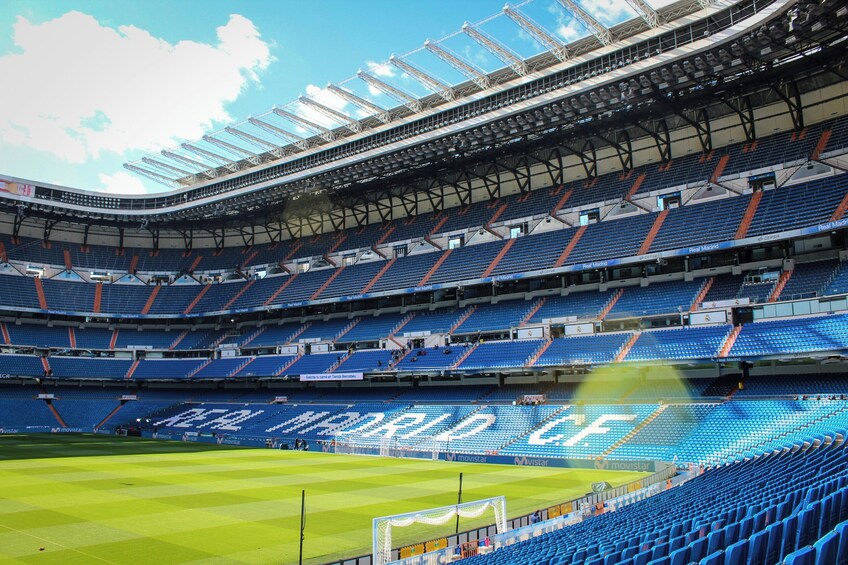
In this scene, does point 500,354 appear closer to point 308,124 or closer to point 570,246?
point 570,246

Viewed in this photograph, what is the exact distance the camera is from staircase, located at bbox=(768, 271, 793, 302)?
37.8 metres

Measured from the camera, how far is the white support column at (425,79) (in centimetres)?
4022

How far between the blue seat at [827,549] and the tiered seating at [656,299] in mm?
38245

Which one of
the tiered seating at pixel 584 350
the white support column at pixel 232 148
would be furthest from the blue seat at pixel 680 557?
the white support column at pixel 232 148

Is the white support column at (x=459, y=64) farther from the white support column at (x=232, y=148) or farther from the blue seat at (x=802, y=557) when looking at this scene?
the blue seat at (x=802, y=557)

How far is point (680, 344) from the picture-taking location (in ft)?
127

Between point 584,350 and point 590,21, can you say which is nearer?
point 590,21

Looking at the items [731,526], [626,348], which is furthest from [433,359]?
[731,526]

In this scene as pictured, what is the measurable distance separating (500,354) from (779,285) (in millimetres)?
18909

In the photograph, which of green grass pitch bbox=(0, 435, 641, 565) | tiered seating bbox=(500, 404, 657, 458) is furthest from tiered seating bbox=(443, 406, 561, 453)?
green grass pitch bbox=(0, 435, 641, 565)

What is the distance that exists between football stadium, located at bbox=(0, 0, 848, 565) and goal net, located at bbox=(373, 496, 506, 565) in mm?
94

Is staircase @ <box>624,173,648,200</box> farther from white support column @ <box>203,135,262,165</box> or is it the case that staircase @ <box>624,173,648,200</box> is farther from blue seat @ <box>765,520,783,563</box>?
blue seat @ <box>765,520,783,563</box>

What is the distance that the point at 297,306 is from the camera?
208 ft

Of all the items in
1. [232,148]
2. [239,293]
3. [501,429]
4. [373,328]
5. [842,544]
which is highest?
[232,148]
